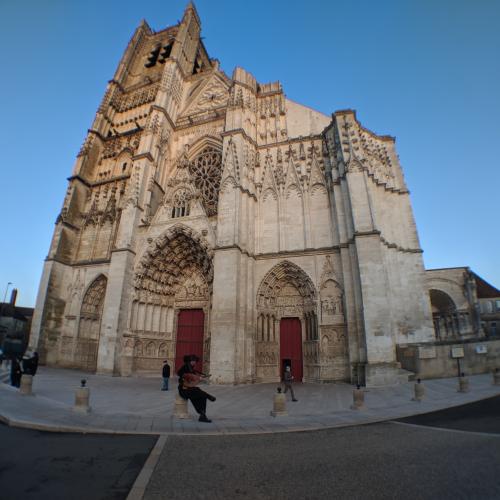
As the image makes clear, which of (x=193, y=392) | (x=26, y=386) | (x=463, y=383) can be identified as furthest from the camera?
(x=463, y=383)

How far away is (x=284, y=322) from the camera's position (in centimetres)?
1300

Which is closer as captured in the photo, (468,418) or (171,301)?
(468,418)

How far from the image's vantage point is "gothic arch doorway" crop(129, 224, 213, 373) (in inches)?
544

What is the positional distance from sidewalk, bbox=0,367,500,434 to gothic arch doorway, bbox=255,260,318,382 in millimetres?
2955

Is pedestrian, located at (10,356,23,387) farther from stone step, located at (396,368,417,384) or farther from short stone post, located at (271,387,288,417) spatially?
stone step, located at (396,368,417,384)

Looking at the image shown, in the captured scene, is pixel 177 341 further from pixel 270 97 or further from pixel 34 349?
pixel 270 97

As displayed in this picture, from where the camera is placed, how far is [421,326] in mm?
12273

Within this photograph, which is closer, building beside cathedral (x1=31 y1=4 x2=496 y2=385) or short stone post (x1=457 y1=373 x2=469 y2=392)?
short stone post (x1=457 y1=373 x2=469 y2=392)

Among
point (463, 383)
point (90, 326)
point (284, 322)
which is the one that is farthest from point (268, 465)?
point (90, 326)

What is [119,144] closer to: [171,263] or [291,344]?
[171,263]

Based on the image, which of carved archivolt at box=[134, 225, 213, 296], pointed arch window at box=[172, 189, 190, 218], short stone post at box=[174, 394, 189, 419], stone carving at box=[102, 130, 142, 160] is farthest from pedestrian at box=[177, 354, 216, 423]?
stone carving at box=[102, 130, 142, 160]

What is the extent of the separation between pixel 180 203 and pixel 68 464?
13597mm

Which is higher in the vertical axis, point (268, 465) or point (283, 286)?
point (283, 286)

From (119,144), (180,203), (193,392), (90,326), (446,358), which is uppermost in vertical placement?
(119,144)
